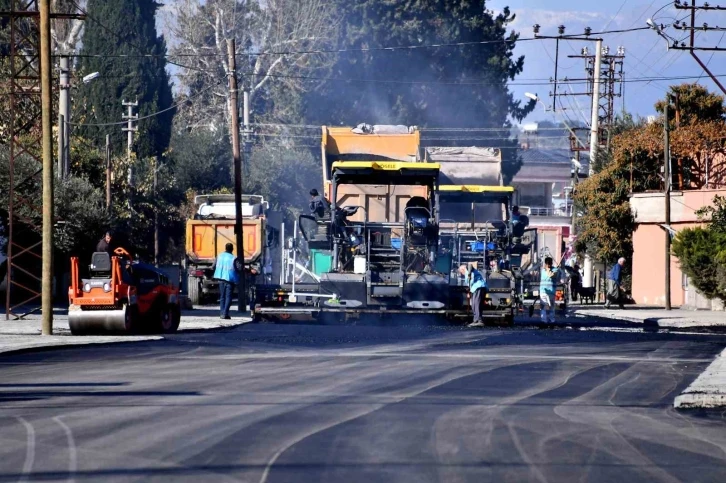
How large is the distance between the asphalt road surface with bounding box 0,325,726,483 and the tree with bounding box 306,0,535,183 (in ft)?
150

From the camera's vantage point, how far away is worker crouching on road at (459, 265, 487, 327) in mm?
25906

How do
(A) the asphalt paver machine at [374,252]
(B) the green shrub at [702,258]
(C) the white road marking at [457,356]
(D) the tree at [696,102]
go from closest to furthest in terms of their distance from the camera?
1. (C) the white road marking at [457,356]
2. (A) the asphalt paver machine at [374,252]
3. (B) the green shrub at [702,258]
4. (D) the tree at [696,102]

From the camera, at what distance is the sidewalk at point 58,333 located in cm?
1847

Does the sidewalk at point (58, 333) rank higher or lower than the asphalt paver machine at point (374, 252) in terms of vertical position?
lower

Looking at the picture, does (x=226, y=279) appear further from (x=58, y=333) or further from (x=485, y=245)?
(x=58, y=333)

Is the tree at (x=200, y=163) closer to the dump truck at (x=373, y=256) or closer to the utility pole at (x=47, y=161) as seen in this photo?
the dump truck at (x=373, y=256)

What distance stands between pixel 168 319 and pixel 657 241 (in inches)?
1089

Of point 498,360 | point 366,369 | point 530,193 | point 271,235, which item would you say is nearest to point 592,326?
point 271,235

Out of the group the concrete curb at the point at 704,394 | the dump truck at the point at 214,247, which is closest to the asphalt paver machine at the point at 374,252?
the dump truck at the point at 214,247

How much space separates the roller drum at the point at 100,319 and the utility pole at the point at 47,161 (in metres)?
0.40

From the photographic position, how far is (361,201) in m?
27.7

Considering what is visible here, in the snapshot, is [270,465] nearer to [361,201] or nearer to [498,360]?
[498,360]

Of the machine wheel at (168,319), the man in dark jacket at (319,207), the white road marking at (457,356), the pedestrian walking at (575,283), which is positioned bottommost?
the white road marking at (457,356)

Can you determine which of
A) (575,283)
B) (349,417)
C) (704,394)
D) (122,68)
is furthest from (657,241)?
(349,417)
